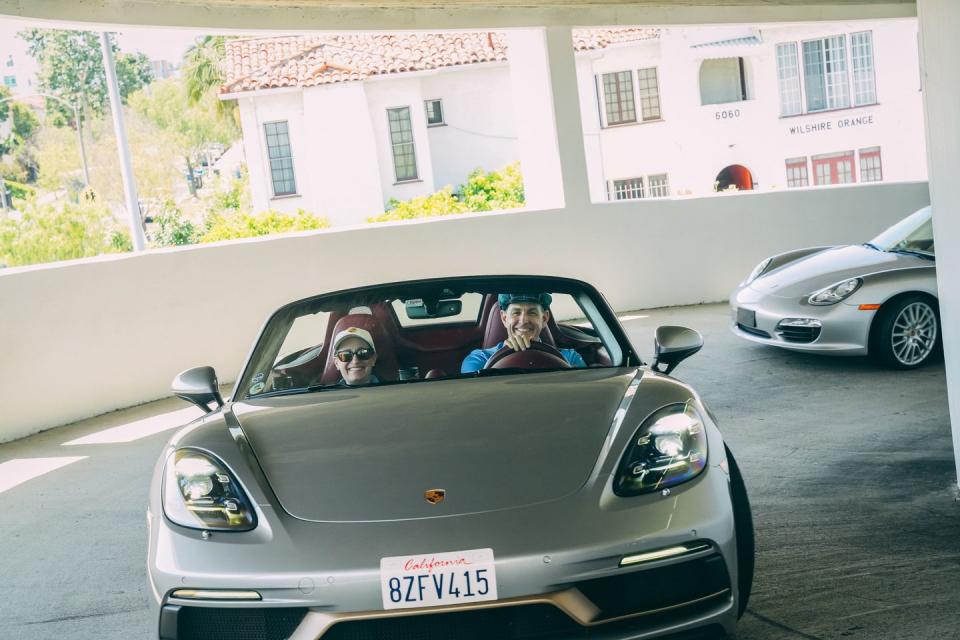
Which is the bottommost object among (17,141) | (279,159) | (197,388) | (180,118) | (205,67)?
(197,388)

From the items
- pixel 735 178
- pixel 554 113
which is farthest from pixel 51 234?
pixel 554 113

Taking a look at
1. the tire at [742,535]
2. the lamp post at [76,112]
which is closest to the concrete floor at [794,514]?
the tire at [742,535]

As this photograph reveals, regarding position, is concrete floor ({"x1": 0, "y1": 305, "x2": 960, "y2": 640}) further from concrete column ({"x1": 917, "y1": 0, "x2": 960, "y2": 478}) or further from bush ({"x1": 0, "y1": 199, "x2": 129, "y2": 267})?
bush ({"x1": 0, "y1": 199, "x2": 129, "y2": 267})

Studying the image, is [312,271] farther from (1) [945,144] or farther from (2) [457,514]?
(2) [457,514]

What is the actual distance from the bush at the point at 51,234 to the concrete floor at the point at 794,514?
105ft

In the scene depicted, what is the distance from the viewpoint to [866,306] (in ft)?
26.5

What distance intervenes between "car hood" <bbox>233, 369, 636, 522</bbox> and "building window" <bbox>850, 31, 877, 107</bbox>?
1323 inches

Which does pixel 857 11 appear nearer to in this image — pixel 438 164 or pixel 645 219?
pixel 645 219

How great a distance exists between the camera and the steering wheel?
3.95 m

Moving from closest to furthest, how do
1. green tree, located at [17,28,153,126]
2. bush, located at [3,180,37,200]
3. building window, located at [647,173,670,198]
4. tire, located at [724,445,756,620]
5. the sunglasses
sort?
1. tire, located at [724,445,756,620]
2. the sunglasses
3. building window, located at [647,173,670,198]
4. bush, located at [3,180,37,200]
5. green tree, located at [17,28,153,126]

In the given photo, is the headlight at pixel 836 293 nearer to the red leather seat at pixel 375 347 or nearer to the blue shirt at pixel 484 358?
the blue shirt at pixel 484 358

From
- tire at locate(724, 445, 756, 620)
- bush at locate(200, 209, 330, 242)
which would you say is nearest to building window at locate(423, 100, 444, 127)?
bush at locate(200, 209, 330, 242)

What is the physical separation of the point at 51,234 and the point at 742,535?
39.7m

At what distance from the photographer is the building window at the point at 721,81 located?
3594 centimetres
